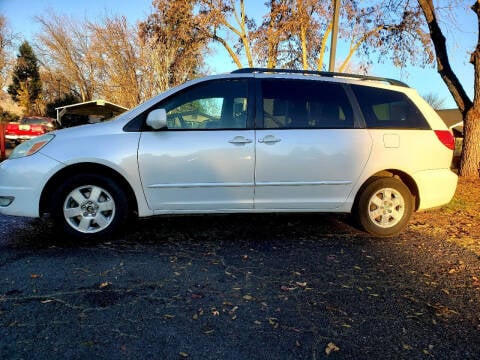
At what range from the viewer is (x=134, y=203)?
406 cm

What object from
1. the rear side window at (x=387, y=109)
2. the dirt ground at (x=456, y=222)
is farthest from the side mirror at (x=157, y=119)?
the dirt ground at (x=456, y=222)

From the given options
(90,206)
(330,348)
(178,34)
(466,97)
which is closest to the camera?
(330,348)

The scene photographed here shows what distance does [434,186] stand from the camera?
14.5ft

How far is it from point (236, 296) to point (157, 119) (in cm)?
194

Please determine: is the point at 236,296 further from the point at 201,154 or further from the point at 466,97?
the point at 466,97

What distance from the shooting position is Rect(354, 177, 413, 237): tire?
170 inches

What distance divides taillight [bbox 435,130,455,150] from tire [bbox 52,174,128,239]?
359cm

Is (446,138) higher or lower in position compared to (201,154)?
higher

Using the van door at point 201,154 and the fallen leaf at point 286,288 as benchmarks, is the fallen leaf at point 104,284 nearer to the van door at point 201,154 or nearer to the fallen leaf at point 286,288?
the van door at point 201,154

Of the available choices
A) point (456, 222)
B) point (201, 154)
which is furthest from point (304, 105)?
point (456, 222)

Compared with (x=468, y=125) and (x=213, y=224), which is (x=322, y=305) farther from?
(x=468, y=125)

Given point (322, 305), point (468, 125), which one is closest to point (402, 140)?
point (322, 305)

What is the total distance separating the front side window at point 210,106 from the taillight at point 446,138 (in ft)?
7.50

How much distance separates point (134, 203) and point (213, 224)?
1080 mm
